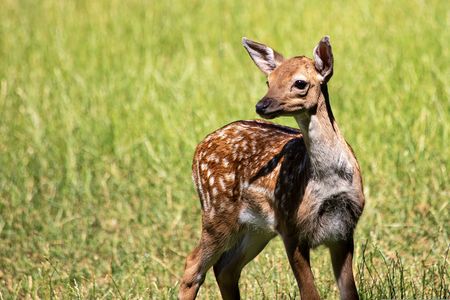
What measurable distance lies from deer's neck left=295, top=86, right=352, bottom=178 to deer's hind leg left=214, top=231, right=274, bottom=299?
1.04 meters

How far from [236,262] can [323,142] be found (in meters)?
1.28

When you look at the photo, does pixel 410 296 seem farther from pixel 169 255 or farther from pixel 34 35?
pixel 34 35

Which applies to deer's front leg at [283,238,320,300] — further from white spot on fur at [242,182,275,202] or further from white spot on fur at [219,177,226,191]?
white spot on fur at [219,177,226,191]

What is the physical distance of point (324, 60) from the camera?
623cm

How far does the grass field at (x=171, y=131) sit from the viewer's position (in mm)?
8086

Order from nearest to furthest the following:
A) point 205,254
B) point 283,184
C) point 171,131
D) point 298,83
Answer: point 298,83, point 283,184, point 205,254, point 171,131

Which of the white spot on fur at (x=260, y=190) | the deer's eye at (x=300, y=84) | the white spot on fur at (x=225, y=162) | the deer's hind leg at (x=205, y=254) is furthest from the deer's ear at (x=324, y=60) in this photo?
the deer's hind leg at (x=205, y=254)

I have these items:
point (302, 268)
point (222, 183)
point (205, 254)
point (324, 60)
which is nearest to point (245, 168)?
point (222, 183)

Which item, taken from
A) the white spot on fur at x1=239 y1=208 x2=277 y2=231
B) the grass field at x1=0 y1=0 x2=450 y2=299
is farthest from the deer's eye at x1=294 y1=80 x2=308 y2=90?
the grass field at x1=0 y1=0 x2=450 y2=299

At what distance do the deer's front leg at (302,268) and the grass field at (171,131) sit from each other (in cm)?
62

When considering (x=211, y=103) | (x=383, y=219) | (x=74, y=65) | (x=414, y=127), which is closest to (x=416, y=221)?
(x=383, y=219)

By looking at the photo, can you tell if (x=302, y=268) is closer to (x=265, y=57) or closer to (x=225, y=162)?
(x=225, y=162)

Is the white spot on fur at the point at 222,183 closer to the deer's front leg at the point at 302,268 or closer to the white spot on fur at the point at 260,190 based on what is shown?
the white spot on fur at the point at 260,190

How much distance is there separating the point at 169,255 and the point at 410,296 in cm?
245
